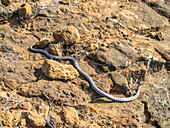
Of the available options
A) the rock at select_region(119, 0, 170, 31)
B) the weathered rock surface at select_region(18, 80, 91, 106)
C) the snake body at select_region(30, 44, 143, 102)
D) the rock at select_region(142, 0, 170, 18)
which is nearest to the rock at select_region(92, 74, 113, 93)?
the snake body at select_region(30, 44, 143, 102)

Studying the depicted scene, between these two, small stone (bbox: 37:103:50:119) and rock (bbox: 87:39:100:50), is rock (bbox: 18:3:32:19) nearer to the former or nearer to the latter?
rock (bbox: 87:39:100:50)

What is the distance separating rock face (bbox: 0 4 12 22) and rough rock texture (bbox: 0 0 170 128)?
0.03 meters

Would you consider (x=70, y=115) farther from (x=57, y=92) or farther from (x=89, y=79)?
(x=89, y=79)

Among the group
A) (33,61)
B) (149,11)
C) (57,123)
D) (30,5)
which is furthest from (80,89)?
(149,11)

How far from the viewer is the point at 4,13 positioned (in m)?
6.22

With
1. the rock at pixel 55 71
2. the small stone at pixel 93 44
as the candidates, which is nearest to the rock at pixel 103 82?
the rock at pixel 55 71

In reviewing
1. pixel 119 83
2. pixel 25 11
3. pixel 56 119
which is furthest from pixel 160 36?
pixel 56 119

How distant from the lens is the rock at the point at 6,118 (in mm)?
3430

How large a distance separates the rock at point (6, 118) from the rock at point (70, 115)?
0.99 metres

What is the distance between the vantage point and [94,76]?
5.06 metres

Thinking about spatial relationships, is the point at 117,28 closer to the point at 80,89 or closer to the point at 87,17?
the point at 87,17

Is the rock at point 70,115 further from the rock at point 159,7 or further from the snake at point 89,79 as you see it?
the rock at point 159,7

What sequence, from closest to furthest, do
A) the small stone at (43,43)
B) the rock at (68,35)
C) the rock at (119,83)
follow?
the rock at (119,83)
the rock at (68,35)
the small stone at (43,43)

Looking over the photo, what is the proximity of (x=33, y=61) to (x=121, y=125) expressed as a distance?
8.71ft
